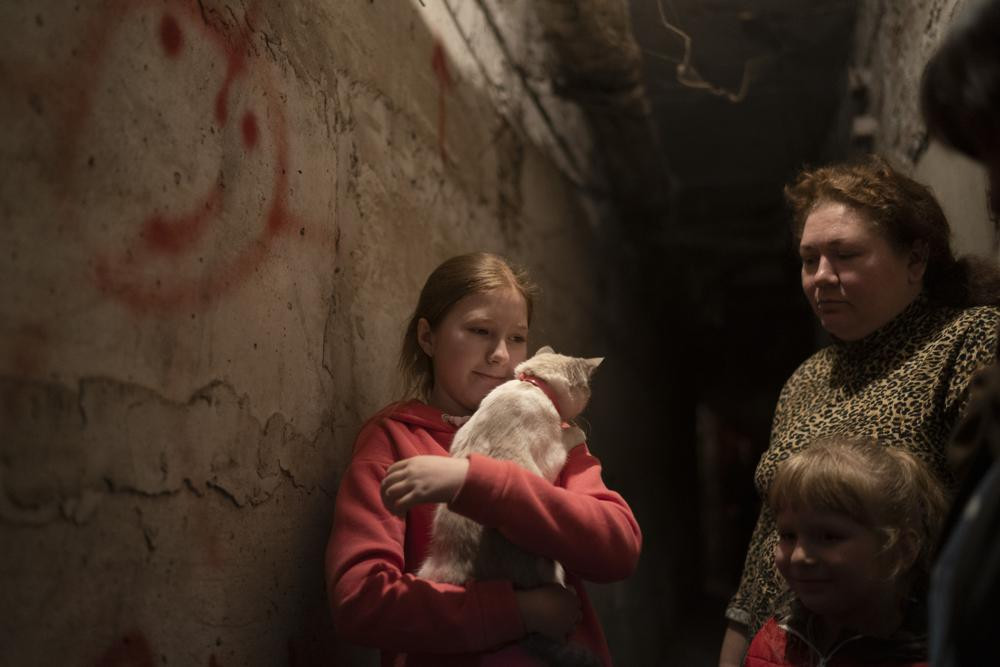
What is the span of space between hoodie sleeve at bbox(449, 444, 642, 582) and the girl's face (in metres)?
0.36

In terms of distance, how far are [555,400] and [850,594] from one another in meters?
0.70

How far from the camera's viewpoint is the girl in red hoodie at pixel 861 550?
1.70 metres

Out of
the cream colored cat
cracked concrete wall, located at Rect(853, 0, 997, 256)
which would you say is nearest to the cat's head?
the cream colored cat

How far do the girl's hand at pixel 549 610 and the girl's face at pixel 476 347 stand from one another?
1.69 ft

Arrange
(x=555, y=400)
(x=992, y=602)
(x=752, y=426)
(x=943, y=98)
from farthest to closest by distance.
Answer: (x=752, y=426) < (x=555, y=400) < (x=943, y=98) < (x=992, y=602)

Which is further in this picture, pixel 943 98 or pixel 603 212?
pixel 603 212

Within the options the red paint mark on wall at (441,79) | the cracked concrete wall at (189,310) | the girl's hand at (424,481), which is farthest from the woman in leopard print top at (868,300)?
the red paint mark on wall at (441,79)

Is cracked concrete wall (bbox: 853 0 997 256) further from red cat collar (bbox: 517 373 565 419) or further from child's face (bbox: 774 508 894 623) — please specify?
red cat collar (bbox: 517 373 565 419)

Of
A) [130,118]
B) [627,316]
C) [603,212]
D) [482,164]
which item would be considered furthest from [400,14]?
[627,316]

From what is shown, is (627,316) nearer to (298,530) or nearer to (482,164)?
(482,164)

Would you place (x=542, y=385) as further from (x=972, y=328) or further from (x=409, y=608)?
(x=972, y=328)

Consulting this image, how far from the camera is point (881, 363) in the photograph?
2148mm

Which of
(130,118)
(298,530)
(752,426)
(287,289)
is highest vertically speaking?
(130,118)

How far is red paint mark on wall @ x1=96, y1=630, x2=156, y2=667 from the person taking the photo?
1372mm
